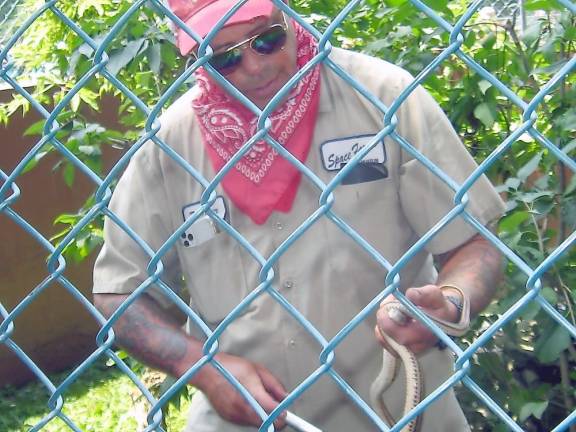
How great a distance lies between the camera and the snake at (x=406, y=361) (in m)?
1.55

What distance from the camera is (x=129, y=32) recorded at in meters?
2.70

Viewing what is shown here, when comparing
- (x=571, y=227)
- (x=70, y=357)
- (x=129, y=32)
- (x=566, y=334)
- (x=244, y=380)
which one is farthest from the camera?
(x=70, y=357)

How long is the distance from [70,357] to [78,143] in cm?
296

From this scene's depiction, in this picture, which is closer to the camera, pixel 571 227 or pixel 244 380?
pixel 244 380

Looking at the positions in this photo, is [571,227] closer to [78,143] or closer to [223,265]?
[223,265]

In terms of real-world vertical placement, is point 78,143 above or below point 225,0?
below

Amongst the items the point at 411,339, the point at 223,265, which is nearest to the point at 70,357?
the point at 223,265

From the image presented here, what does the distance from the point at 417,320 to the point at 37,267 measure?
13.2ft

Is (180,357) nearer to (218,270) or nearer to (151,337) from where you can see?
(151,337)

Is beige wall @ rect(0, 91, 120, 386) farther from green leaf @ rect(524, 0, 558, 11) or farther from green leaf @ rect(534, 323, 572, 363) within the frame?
green leaf @ rect(524, 0, 558, 11)

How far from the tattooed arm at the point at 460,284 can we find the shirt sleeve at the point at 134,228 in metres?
0.61

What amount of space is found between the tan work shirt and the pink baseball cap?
187mm

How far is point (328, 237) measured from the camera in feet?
6.75

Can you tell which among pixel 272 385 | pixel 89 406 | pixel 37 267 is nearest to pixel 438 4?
pixel 272 385
